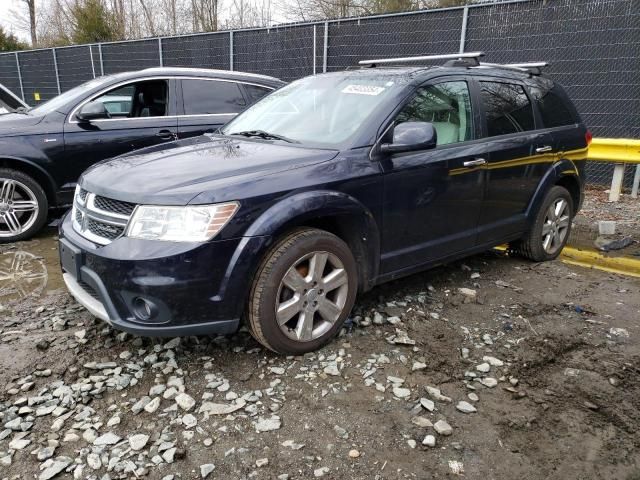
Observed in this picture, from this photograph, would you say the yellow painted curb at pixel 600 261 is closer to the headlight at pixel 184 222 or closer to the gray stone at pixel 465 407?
the gray stone at pixel 465 407

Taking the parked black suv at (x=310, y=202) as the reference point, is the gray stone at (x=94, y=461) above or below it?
below

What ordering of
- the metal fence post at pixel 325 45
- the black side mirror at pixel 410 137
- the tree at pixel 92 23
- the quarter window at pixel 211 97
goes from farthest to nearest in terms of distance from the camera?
the tree at pixel 92 23
the metal fence post at pixel 325 45
the quarter window at pixel 211 97
the black side mirror at pixel 410 137

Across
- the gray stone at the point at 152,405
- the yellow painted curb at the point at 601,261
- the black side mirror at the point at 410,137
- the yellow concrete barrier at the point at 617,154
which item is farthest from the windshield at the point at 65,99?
the yellow concrete barrier at the point at 617,154

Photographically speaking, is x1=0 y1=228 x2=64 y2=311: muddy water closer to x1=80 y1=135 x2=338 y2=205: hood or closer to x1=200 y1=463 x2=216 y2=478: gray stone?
x1=80 y1=135 x2=338 y2=205: hood

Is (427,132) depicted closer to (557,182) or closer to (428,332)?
(428,332)

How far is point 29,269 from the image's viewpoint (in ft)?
15.0

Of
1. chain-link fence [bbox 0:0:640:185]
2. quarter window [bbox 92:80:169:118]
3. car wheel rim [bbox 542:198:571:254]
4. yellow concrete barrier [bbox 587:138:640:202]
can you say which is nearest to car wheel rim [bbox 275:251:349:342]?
car wheel rim [bbox 542:198:571:254]

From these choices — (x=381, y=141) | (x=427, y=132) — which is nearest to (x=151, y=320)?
(x=381, y=141)

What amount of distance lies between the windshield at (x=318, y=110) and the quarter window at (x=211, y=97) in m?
1.96

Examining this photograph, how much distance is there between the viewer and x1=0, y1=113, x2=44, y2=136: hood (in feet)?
16.8

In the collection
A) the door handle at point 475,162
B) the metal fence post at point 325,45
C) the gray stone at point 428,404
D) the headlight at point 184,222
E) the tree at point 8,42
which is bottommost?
the gray stone at point 428,404

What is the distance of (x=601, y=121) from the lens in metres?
7.86

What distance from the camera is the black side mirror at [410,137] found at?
126 inches

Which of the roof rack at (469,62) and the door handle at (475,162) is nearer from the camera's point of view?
the door handle at (475,162)
